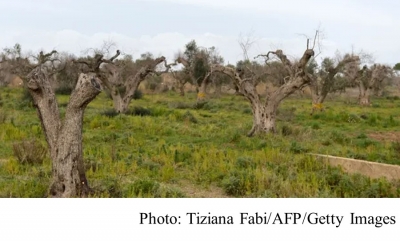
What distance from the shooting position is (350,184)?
888 cm

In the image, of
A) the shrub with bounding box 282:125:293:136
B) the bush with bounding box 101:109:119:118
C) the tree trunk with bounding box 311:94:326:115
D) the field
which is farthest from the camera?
the tree trunk with bounding box 311:94:326:115

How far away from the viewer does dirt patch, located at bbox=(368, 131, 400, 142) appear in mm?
17047

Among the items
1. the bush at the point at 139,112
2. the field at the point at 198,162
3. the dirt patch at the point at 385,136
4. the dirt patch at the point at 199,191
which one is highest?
the bush at the point at 139,112

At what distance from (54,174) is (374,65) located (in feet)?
127

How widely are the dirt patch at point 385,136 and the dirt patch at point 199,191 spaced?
10011 millimetres

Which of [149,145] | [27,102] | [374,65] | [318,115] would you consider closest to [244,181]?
[149,145]

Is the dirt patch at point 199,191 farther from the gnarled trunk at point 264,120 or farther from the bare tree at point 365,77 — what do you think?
the bare tree at point 365,77

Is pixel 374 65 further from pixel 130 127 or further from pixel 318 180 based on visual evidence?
pixel 318 180

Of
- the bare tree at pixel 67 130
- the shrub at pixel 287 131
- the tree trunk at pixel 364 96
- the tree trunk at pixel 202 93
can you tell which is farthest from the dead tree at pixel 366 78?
the bare tree at pixel 67 130

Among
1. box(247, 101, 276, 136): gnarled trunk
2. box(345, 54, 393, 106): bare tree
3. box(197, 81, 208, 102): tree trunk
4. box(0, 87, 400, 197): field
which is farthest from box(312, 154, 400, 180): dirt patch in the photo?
box(345, 54, 393, 106): bare tree

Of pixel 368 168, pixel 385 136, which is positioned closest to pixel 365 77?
pixel 385 136

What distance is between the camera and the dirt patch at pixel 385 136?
17047 millimetres

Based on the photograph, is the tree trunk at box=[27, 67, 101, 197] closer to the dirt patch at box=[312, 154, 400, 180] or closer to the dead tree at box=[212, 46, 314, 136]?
the dirt patch at box=[312, 154, 400, 180]

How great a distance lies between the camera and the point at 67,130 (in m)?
7.52
